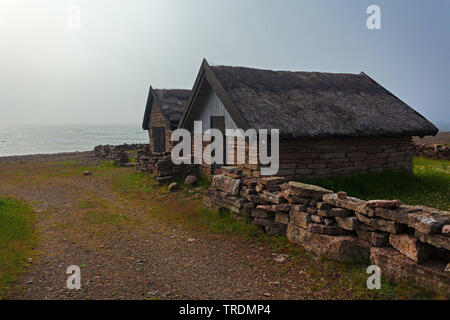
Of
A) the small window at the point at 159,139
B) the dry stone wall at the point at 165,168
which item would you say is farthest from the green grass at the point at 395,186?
the small window at the point at 159,139

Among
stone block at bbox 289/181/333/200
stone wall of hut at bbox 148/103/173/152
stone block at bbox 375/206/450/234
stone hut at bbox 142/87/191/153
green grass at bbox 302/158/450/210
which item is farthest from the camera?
stone wall of hut at bbox 148/103/173/152

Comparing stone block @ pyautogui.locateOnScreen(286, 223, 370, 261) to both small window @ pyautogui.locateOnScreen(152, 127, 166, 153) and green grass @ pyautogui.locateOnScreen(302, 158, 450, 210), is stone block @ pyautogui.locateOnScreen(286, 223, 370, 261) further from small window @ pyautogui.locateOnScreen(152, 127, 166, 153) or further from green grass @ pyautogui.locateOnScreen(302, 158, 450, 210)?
small window @ pyautogui.locateOnScreen(152, 127, 166, 153)

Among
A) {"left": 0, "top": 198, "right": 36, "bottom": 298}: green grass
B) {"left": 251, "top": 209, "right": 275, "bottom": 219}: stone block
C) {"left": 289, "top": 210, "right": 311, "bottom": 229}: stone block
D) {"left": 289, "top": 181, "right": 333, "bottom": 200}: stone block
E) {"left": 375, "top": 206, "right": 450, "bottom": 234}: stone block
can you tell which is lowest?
{"left": 0, "top": 198, "right": 36, "bottom": 298}: green grass

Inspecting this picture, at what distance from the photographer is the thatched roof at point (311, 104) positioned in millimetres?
10430

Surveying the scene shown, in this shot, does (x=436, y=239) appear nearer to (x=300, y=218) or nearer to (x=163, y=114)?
(x=300, y=218)

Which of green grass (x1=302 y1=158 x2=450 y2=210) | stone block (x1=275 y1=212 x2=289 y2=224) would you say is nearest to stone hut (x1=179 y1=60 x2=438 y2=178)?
green grass (x1=302 y1=158 x2=450 y2=210)

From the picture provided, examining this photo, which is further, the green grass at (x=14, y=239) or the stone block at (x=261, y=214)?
the stone block at (x=261, y=214)

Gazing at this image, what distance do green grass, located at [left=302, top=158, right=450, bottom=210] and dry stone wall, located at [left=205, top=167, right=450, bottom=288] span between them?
3.33m

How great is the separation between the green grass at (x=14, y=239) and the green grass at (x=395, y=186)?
319 inches

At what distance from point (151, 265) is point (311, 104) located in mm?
8206

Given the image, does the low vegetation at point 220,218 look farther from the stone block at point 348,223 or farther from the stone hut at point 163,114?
the stone hut at point 163,114

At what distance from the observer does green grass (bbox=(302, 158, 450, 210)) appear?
9672mm

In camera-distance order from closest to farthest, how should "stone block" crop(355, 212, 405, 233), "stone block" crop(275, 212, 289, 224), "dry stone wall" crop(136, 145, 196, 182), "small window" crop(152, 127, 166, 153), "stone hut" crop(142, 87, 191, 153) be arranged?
"stone block" crop(355, 212, 405, 233), "stone block" crop(275, 212, 289, 224), "dry stone wall" crop(136, 145, 196, 182), "stone hut" crop(142, 87, 191, 153), "small window" crop(152, 127, 166, 153)

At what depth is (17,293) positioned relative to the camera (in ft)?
17.2
